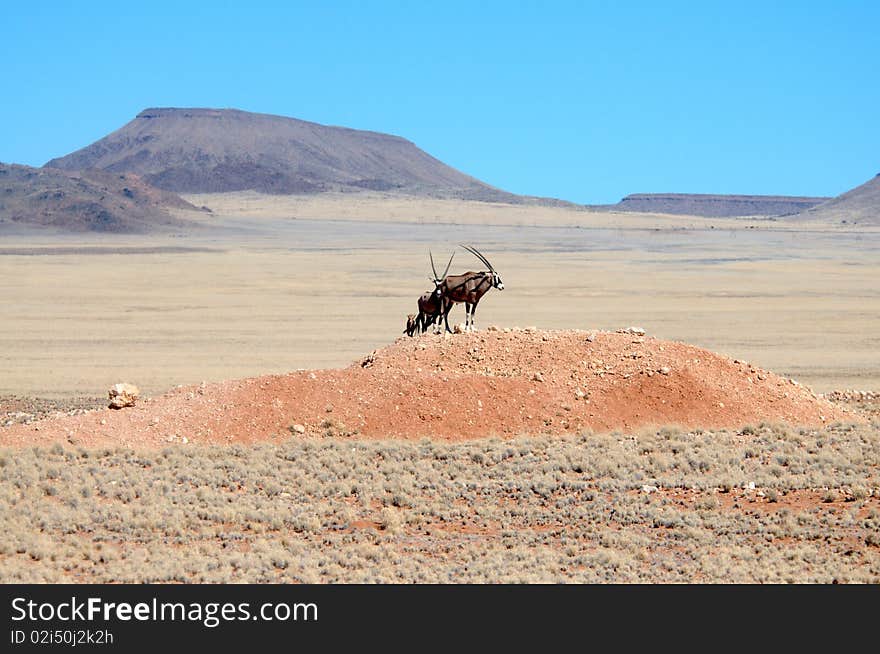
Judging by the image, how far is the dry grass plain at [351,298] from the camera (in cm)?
3288

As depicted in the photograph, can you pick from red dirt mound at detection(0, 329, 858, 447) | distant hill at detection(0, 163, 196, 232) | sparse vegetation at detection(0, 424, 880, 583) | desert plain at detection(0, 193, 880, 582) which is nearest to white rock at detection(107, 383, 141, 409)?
red dirt mound at detection(0, 329, 858, 447)

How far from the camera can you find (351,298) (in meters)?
52.8

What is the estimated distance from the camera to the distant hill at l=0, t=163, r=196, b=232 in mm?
119238

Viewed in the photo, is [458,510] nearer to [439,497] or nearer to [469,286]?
[439,497]

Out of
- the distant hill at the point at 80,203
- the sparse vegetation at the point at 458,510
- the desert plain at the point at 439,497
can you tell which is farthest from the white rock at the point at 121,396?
the distant hill at the point at 80,203

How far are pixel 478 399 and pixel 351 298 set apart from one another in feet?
120

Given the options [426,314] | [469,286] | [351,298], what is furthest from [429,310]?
[351,298]

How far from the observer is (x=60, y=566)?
1061 centimetres

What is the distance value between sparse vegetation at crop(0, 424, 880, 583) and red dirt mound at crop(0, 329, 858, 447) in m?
0.70

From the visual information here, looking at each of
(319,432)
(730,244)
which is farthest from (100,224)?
(319,432)

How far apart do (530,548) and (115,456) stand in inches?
233

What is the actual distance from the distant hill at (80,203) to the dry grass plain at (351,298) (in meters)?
7.71

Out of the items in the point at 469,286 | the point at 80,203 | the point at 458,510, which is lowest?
the point at 458,510
